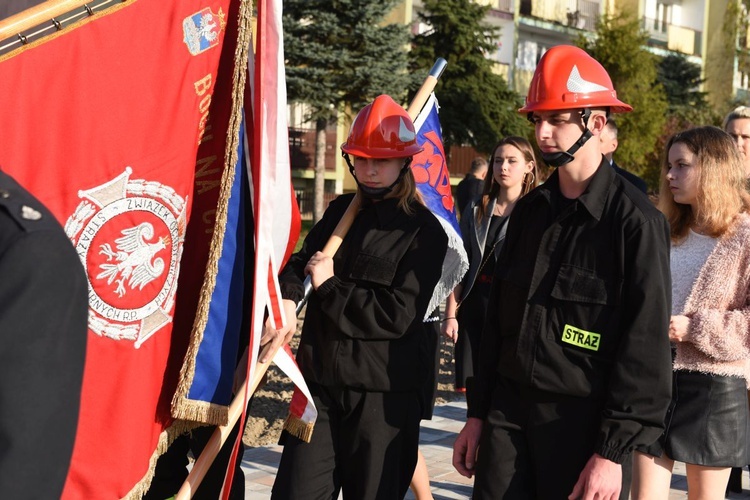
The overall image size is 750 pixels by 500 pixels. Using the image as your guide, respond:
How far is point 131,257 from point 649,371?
1.80 meters

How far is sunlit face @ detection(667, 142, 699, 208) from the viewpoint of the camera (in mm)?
4438

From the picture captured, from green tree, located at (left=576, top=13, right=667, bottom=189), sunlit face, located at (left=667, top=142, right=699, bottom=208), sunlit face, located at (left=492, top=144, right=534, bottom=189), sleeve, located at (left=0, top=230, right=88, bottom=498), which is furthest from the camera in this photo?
green tree, located at (left=576, top=13, right=667, bottom=189)

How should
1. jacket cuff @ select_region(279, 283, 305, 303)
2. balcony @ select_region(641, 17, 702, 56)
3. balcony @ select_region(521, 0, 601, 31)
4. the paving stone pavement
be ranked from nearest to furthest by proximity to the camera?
jacket cuff @ select_region(279, 283, 305, 303) → the paving stone pavement → balcony @ select_region(521, 0, 601, 31) → balcony @ select_region(641, 17, 702, 56)

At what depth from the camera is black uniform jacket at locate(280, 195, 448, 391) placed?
4.05 meters

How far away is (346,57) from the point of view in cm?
2691

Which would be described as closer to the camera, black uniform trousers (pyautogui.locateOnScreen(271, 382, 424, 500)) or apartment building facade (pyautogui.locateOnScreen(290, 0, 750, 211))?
black uniform trousers (pyautogui.locateOnScreen(271, 382, 424, 500))

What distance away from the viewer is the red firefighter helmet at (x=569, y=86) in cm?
338

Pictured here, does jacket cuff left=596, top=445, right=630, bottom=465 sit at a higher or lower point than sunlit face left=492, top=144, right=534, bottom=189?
lower

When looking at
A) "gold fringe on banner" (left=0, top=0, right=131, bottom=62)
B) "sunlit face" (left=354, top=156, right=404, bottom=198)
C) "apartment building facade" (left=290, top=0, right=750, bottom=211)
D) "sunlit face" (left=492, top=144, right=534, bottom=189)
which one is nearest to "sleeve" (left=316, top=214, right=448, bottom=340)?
"sunlit face" (left=354, top=156, right=404, bottom=198)

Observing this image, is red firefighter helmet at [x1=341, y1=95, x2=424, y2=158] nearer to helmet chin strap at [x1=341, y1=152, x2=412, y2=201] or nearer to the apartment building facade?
helmet chin strap at [x1=341, y1=152, x2=412, y2=201]

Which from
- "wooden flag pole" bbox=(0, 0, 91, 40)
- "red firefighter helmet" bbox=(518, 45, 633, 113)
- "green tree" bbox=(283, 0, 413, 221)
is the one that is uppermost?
"green tree" bbox=(283, 0, 413, 221)

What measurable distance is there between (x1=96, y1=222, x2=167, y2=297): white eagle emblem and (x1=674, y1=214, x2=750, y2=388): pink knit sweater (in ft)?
7.18

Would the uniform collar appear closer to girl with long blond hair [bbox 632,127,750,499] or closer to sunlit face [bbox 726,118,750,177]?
girl with long blond hair [bbox 632,127,750,499]

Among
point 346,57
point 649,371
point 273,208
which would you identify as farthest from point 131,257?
point 346,57
